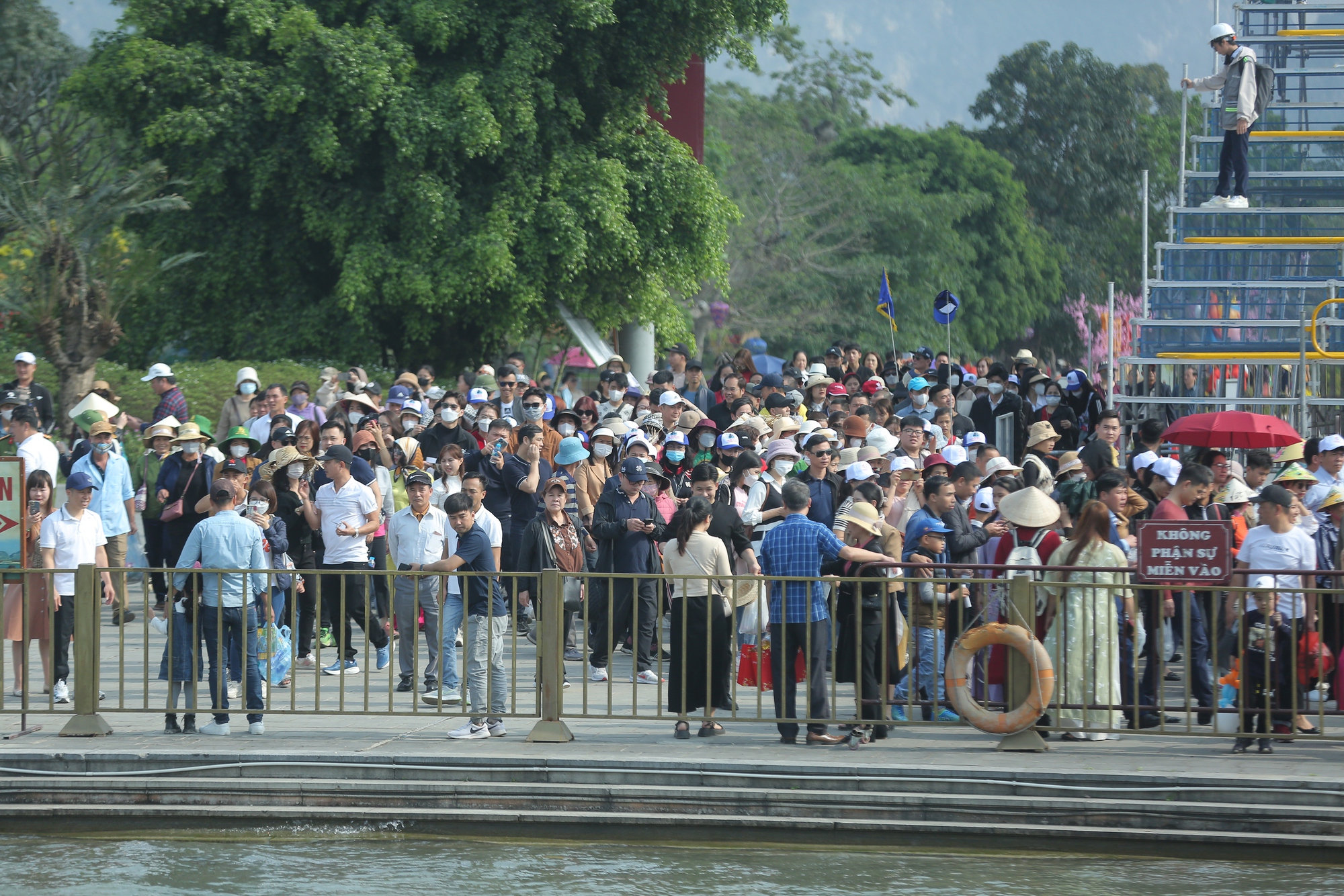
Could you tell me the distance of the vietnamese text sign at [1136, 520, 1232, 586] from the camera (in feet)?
30.4

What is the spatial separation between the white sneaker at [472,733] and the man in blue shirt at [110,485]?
416 centimetres

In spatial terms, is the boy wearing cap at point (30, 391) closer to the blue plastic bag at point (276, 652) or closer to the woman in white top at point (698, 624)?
the blue plastic bag at point (276, 652)

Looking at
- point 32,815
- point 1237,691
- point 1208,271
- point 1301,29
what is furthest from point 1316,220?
point 32,815

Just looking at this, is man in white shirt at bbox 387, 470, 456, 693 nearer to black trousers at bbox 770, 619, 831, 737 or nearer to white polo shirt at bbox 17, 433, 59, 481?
black trousers at bbox 770, 619, 831, 737

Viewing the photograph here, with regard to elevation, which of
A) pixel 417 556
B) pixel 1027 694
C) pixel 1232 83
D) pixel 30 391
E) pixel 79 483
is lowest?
pixel 1027 694

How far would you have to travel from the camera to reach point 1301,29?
103ft

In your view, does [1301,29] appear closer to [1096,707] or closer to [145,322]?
[145,322]

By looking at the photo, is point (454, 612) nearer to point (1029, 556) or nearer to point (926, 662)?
point (926, 662)

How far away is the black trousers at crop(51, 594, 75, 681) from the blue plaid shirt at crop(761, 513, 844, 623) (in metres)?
4.94

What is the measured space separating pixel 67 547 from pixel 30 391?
5076 mm

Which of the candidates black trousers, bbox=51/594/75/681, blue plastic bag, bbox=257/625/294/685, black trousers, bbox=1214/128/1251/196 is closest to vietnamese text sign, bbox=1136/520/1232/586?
blue plastic bag, bbox=257/625/294/685

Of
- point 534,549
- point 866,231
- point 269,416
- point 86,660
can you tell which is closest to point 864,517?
point 534,549

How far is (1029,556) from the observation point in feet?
33.5

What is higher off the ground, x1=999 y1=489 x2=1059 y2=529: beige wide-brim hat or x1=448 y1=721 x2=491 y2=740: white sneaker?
x1=999 y1=489 x2=1059 y2=529: beige wide-brim hat
